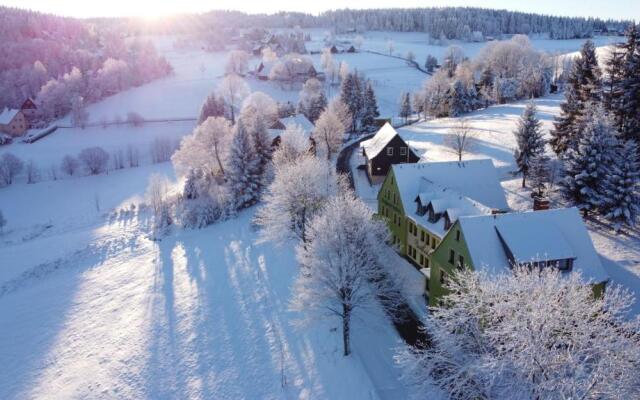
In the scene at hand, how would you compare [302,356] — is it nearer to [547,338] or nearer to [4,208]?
[547,338]

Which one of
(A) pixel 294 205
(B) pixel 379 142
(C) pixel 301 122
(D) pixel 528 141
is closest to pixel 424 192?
(A) pixel 294 205

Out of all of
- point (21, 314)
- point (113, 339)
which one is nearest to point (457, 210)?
point (113, 339)

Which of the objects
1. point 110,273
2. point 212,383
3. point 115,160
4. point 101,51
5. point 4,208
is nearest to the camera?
point 212,383

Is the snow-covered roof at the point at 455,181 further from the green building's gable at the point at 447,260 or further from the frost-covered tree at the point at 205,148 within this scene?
the frost-covered tree at the point at 205,148

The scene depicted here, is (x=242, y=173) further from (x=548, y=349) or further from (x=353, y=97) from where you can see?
(x=548, y=349)

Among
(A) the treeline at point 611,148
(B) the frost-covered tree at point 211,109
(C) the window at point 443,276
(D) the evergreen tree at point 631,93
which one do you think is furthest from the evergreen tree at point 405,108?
(C) the window at point 443,276

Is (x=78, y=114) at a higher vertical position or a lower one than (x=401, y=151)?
higher
